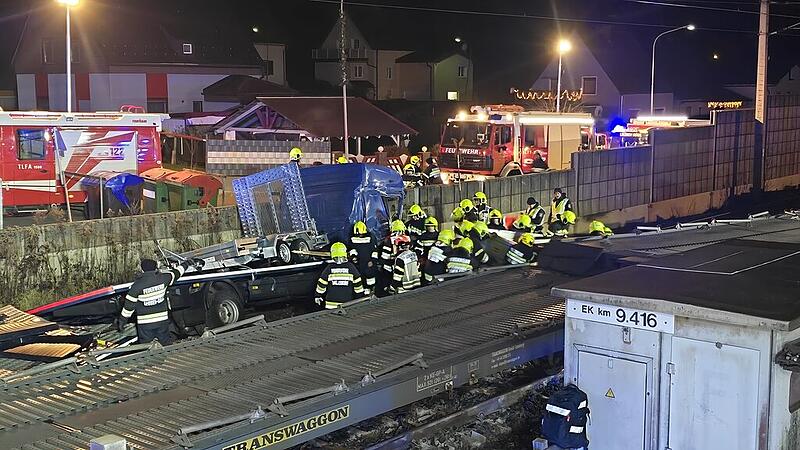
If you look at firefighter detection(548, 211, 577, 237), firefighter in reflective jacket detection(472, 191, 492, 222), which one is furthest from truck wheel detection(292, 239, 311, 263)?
firefighter detection(548, 211, 577, 237)

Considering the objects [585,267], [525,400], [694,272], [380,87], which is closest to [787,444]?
[694,272]

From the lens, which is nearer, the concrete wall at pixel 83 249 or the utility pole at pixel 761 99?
the concrete wall at pixel 83 249

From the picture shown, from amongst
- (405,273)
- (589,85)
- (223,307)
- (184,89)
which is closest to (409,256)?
(405,273)

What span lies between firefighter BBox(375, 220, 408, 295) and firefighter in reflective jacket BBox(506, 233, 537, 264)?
1.86 m

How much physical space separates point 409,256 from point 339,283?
76.0 inches

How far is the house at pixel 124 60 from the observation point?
43.8 m

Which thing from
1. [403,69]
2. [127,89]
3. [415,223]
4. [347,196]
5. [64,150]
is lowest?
[415,223]

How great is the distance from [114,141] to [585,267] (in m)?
12.8

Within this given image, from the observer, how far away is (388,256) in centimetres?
1384

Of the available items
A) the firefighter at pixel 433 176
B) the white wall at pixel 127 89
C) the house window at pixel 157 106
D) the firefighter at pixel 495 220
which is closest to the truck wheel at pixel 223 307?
the firefighter at pixel 495 220

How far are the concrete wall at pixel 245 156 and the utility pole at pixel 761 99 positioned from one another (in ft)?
46.0

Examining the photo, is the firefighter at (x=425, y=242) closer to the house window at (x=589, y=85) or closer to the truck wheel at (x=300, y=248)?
the truck wheel at (x=300, y=248)

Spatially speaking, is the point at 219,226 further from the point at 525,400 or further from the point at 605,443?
the point at 605,443

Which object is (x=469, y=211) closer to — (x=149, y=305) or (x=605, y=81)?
(x=149, y=305)
